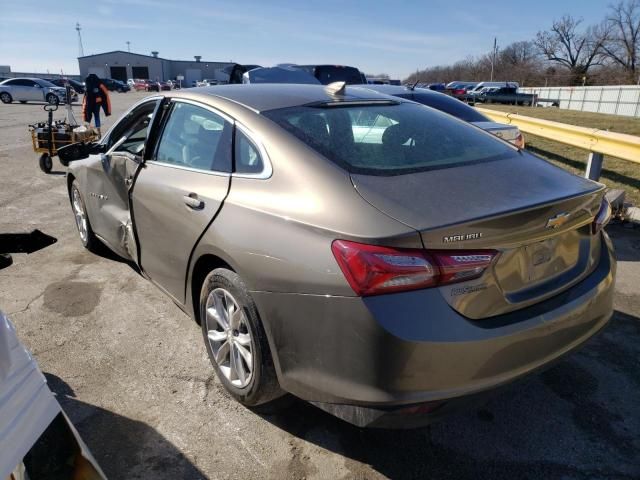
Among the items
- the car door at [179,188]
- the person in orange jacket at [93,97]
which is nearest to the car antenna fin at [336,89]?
the car door at [179,188]

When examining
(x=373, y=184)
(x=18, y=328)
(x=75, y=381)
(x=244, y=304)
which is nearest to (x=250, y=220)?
(x=244, y=304)

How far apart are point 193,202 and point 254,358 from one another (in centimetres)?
96

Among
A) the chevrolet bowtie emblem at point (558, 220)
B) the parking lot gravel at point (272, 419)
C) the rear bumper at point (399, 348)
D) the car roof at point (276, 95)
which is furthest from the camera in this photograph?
the car roof at point (276, 95)

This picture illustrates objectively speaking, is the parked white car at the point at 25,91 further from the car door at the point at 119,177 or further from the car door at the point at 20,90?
the car door at the point at 119,177

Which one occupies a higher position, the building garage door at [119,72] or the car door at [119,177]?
the building garage door at [119,72]

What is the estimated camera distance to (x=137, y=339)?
3.45 m

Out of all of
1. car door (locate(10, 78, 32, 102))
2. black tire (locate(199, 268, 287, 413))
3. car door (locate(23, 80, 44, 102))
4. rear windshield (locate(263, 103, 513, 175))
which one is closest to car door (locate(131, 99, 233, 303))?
black tire (locate(199, 268, 287, 413))

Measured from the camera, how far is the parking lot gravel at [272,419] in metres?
2.31

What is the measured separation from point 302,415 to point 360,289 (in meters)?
1.14

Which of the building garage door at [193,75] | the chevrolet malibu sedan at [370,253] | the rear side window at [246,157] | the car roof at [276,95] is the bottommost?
the chevrolet malibu sedan at [370,253]

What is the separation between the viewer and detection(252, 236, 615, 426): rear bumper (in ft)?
6.09

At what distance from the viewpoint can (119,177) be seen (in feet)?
12.3

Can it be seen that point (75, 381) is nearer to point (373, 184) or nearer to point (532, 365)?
point (373, 184)

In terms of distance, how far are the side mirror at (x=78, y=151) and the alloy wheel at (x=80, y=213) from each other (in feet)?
2.28
